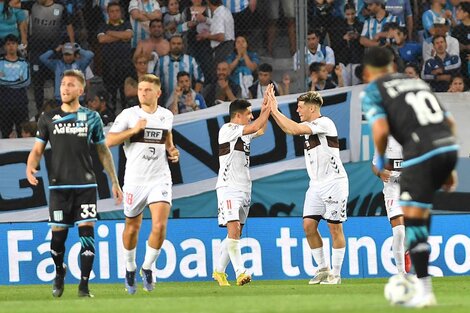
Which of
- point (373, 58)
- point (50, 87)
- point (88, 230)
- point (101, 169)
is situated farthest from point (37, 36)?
point (373, 58)

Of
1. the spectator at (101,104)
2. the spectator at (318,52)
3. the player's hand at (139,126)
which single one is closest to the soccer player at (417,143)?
the player's hand at (139,126)

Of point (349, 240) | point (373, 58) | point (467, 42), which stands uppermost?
point (373, 58)

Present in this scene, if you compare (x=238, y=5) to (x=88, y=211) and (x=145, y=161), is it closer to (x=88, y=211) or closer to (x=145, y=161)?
(x=145, y=161)

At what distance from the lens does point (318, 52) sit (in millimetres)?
18219

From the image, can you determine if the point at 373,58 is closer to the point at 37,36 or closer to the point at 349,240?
the point at 349,240

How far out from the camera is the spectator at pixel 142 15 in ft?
61.9

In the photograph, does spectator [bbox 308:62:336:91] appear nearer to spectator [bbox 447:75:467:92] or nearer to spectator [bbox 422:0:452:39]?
spectator [bbox 447:75:467:92]

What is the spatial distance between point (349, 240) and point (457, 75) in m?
3.78

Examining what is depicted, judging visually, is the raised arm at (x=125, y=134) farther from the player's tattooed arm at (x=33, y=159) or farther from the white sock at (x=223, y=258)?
the white sock at (x=223, y=258)

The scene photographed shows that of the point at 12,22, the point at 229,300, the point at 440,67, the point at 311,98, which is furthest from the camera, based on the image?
the point at 440,67

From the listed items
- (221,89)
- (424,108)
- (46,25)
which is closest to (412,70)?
(221,89)

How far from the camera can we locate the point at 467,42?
61.9 feet

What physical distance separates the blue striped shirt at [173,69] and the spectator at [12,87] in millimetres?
2174

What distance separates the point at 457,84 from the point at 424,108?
955 centimetres
